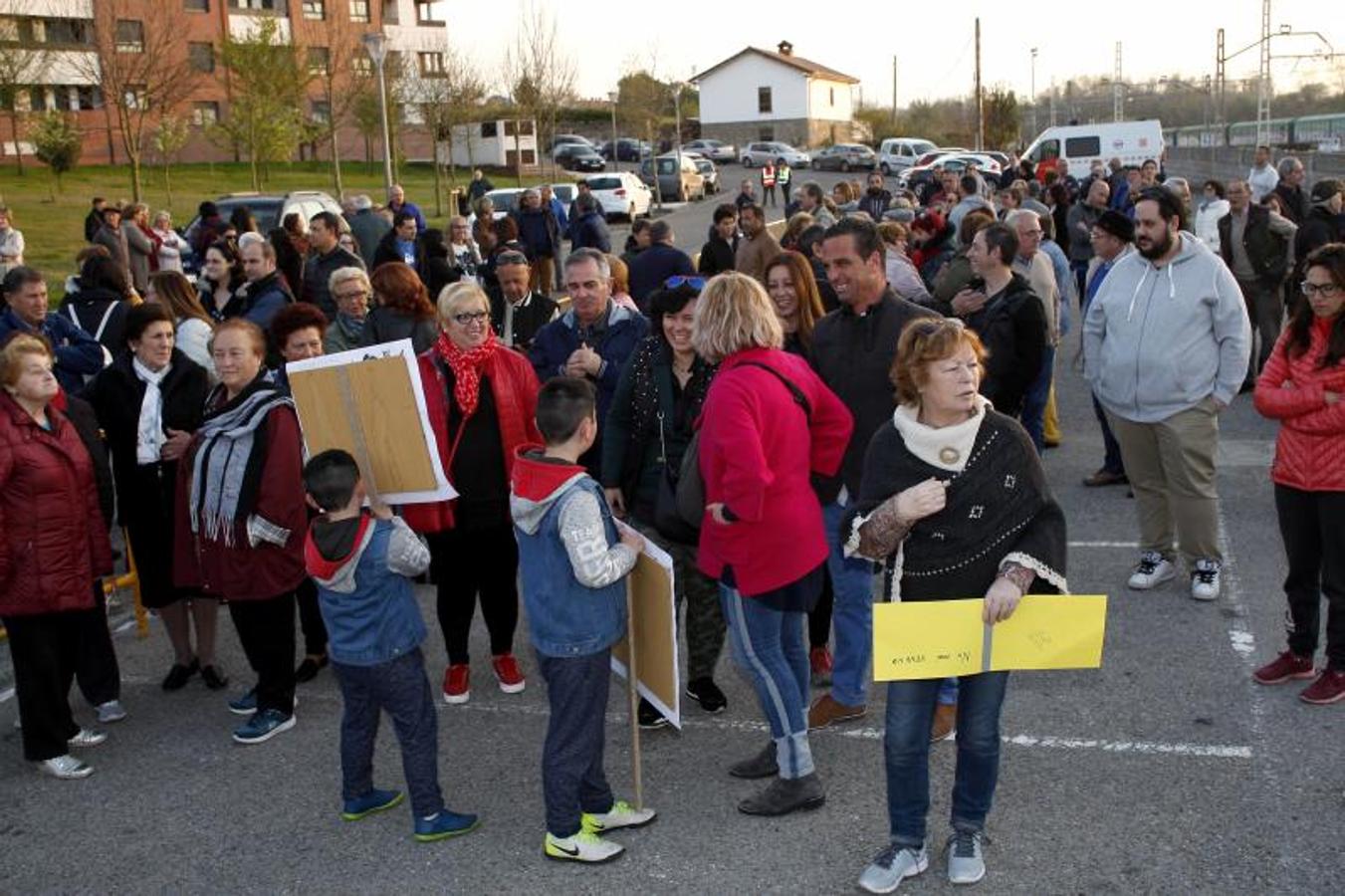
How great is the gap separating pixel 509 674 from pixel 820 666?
1.46 m

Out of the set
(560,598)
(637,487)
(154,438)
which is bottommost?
(560,598)

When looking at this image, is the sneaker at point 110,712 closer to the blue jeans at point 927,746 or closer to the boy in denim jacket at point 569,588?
the boy in denim jacket at point 569,588

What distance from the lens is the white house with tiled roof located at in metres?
79.9

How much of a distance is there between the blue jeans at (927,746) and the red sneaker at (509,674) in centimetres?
232

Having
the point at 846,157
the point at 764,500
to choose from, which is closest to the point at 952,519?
the point at 764,500

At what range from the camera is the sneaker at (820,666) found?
5.58m

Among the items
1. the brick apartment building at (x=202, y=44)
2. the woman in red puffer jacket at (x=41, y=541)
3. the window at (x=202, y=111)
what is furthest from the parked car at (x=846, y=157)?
the woman in red puffer jacket at (x=41, y=541)

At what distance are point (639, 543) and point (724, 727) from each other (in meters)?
1.47

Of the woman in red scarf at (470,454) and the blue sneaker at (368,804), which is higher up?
the woman in red scarf at (470,454)

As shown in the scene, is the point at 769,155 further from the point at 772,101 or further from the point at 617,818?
the point at 617,818

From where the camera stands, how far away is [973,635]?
11.5ft

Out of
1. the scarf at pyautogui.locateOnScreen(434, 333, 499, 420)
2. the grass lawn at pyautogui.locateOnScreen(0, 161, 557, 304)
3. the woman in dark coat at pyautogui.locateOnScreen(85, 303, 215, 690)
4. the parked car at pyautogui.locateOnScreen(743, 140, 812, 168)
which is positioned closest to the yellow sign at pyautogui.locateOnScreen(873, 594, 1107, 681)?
the scarf at pyautogui.locateOnScreen(434, 333, 499, 420)

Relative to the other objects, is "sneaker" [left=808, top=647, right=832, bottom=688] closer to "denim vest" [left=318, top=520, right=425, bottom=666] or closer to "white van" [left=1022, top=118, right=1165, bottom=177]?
"denim vest" [left=318, top=520, right=425, bottom=666]

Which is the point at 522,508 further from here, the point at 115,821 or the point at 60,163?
the point at 60,163
